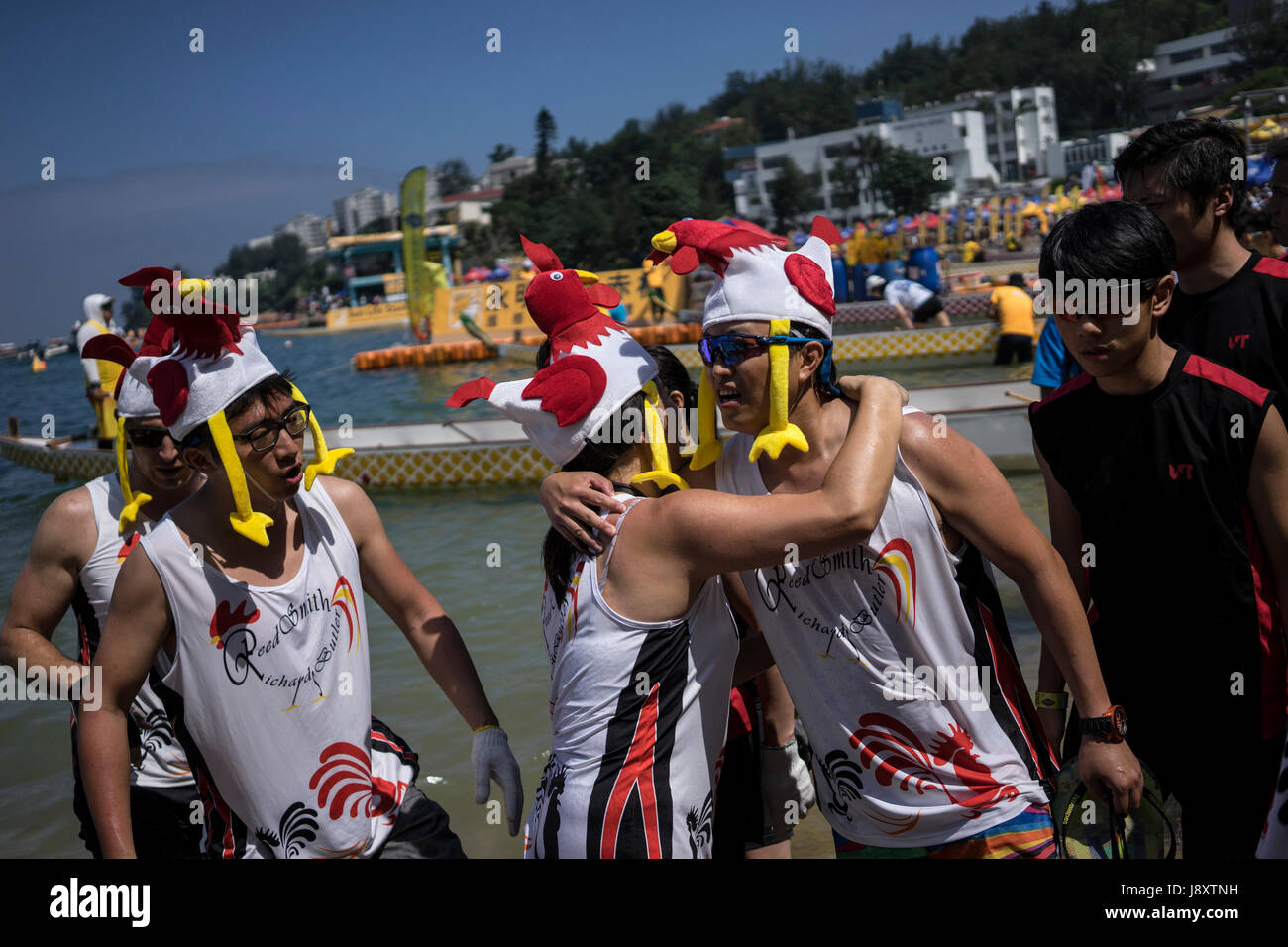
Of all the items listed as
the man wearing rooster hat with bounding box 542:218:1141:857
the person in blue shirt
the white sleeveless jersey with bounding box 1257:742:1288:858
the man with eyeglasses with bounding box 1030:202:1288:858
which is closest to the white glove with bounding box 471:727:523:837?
the man wearing rooster hat with bounding box 542:218:1141:857

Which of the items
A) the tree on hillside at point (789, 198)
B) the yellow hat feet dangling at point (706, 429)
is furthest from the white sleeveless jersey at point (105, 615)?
the tree on hillside at point (789, 198)

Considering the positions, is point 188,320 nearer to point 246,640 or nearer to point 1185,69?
point 246,640

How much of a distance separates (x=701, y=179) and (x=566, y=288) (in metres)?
112

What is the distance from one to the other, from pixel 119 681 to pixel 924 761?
184 centimetres

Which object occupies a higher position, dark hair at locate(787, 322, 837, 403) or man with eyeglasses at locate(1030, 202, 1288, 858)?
dark hair at locate(787, 322, 837, 403)

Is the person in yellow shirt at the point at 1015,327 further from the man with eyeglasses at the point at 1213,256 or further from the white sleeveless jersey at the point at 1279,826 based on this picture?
the white sleeveless jersey at the point at 1279,826

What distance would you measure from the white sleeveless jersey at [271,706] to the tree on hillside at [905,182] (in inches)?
2923

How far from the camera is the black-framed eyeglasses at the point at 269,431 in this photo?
240 cm

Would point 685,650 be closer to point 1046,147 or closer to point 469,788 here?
point 469,788

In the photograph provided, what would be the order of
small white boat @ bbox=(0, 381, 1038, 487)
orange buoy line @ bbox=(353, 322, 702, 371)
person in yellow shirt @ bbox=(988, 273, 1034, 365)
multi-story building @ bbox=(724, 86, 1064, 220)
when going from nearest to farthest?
small white boat @ bbox=(0, 381, 1038, 487), person in yellow shirt @ bbox=(988, 273, 1034, 365), orange buoy line @ bbox=(353, 322, 702, 371), multi-story building @ bbox=(724, 86, 1064, 220)

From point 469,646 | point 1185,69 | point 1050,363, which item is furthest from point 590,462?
point 1185,69

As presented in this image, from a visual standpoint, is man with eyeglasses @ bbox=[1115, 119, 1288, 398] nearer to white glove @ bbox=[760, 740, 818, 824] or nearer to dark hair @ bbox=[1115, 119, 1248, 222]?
dark hair @ bbox=[1115, 119, 1248, 222]

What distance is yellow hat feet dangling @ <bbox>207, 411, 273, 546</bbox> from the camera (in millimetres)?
2324

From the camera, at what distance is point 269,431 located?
2.41m
